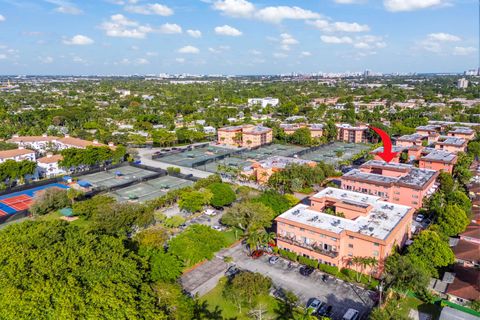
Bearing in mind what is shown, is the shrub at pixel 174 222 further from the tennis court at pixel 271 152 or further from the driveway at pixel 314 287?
the tennis court at pixel 271 152

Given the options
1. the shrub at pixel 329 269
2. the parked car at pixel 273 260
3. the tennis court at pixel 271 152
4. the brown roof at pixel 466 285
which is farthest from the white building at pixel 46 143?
the brown roof at pixel 466 285

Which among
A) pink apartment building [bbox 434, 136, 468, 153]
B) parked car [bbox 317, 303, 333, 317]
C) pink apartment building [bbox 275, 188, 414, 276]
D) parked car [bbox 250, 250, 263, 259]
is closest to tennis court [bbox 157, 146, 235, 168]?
parked car [bbox 250, 250, 263, 259]

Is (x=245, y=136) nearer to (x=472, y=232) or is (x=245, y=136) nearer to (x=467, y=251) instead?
(x=472, y=232)

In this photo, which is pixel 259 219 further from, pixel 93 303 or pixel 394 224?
pixel 93 303

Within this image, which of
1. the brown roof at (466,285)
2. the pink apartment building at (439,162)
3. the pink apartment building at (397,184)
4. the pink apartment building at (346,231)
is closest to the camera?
the brown roof at (466,285)

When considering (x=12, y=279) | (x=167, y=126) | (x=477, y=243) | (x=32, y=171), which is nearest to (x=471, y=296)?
(x=477, y=243)

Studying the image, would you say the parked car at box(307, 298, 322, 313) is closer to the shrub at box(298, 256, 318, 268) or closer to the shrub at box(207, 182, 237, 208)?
the shrub at box(298, 256, 318, 268)

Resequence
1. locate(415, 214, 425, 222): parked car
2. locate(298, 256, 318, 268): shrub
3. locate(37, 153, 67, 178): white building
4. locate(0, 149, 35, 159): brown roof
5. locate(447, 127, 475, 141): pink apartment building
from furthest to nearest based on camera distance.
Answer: locate(447, 127, 475, 141): pink apartment building, locate(0, 149, 35, 159): brown roof, locate(37, 153, 67, 178): white building, locate(415, 214, 425, 222): parked car, locate(298, 256, 318, 268): shrub
